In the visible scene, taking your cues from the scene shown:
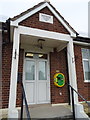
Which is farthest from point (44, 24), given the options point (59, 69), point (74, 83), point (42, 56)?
point (74, 83)

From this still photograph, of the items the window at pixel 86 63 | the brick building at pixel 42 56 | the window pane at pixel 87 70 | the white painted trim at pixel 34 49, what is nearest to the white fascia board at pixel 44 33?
the brick building at pixel 42 56

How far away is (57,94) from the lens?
16.7ft

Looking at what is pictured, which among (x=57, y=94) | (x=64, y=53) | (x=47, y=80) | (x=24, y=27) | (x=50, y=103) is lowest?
(x=50, y=103)

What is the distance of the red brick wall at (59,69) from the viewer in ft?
16.6

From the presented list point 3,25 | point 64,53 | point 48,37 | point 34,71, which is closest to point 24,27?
point 48,37

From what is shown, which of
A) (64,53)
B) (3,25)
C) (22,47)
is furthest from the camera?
(64,53)

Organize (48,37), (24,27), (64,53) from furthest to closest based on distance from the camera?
1. (64,53)
2. (48,37)
3. (24,27)

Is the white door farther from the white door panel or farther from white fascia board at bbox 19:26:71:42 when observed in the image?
white fascia board at bbox 19:26:71:42

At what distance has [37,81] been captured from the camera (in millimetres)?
5066

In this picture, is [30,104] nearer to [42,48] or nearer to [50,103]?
[50,103]

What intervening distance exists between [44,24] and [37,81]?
8.22ft

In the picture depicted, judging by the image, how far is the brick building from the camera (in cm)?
382

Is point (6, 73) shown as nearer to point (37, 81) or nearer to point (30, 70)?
point (30, 70)

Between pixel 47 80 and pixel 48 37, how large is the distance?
7.08ft
